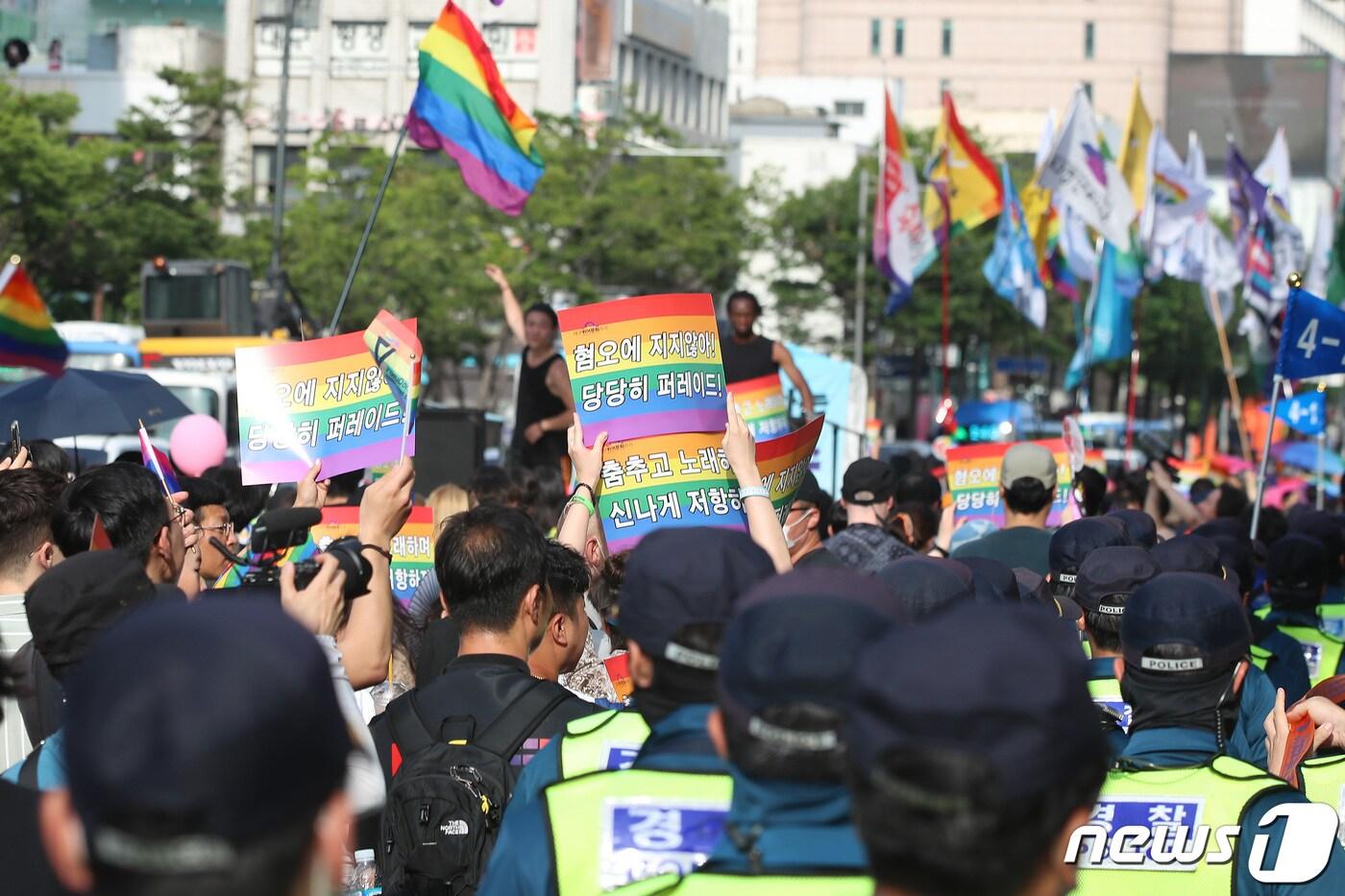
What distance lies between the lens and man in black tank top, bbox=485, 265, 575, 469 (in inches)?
463

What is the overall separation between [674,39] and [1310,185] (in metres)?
49.3

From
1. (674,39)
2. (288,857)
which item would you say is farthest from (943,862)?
(674,39)

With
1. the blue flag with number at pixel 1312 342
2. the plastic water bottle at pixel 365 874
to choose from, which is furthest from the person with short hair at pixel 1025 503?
the plastic water bottle at pixel 365 874

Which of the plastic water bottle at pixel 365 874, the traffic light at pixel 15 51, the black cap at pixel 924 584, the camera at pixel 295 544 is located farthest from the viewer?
the traffic light at pixel 15 51

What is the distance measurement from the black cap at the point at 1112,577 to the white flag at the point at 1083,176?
19.6 meters

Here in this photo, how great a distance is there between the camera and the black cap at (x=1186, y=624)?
14.4 ft

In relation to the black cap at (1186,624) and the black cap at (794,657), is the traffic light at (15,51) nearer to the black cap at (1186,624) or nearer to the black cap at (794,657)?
the black cap at (1186,624)

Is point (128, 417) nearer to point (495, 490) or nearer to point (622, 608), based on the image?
point (495, 490)

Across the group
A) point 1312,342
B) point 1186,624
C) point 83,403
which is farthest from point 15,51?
point 1186,624

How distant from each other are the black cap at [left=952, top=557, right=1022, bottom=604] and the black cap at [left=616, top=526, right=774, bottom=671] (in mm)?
2301

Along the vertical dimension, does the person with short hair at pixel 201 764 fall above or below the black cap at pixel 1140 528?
above

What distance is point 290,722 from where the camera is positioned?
6.73 ft

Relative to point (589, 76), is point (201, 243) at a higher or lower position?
lower

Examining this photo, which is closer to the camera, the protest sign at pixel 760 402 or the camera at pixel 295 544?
the camera at pixel 295 544
